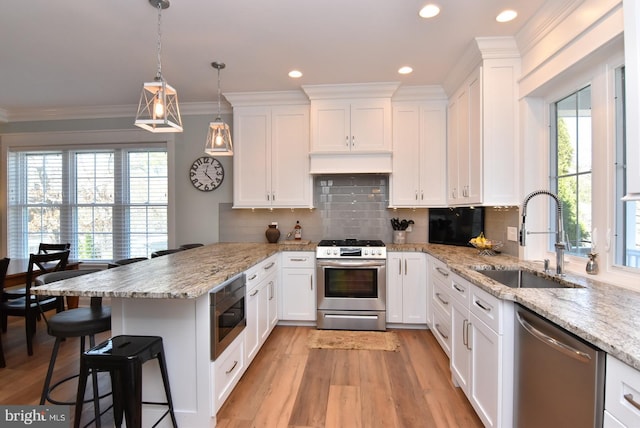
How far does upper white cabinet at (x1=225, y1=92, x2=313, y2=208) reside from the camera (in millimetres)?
3785

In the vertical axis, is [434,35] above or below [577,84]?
above

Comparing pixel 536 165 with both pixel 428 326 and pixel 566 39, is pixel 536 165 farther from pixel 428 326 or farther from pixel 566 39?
pixel 428 326

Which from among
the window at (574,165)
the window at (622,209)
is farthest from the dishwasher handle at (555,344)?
the window at (574,165)

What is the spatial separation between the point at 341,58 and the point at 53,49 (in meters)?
2.47

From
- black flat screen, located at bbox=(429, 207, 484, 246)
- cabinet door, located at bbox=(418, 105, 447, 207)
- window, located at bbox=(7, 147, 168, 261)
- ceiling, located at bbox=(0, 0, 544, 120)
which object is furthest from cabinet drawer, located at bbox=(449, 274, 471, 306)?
window, located at bbox=(7, 147, 168, 261)

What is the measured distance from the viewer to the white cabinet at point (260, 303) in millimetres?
2488

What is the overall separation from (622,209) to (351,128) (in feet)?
8.09

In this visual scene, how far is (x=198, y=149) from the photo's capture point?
4.20 metres

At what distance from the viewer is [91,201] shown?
4.45m

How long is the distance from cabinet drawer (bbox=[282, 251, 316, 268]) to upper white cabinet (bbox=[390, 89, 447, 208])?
117 centimetres

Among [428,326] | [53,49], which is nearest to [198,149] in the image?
[53,49]

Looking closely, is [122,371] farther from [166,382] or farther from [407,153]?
[407,153]

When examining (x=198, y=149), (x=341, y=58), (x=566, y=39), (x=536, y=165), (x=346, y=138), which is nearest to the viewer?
(x=566, y=39)

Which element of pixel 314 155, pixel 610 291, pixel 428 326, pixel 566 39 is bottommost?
pixel 428 326
